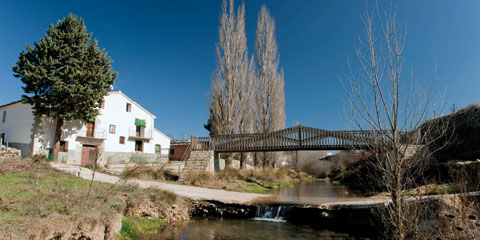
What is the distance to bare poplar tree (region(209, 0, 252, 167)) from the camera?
861 inches

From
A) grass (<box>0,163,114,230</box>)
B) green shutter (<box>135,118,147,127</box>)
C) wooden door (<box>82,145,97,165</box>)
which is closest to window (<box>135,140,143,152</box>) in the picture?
green shutter (<box>135,118,147,127</box>)

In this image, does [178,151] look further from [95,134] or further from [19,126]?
→ [19,126]

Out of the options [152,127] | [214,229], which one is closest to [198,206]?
[214,229]

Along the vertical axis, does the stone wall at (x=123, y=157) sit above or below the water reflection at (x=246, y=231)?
above

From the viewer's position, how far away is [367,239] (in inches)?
279

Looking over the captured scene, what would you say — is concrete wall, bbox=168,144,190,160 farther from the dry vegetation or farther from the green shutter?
the dry vegetation

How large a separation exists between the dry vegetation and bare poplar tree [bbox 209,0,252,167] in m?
12.7

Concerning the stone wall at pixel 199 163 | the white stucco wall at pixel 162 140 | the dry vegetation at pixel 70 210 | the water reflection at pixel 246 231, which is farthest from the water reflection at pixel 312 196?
the white stucco wall at pixel 162 140

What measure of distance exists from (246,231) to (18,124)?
23.7 m

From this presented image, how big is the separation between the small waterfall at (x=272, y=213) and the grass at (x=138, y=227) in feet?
12.7

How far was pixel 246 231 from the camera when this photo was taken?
8.08 metres

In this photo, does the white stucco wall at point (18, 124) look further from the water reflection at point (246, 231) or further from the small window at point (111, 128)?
the water reflection at point (246, 231)

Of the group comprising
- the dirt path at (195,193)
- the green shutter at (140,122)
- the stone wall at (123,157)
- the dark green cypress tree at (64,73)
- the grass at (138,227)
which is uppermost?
the dark green cypress tree at (64,73)

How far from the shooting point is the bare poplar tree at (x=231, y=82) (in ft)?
71.7
